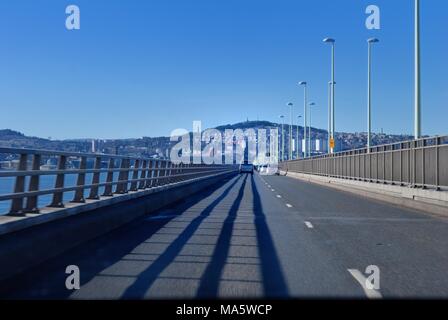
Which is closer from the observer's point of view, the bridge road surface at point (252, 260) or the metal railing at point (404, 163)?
the bridge road surface at point (252, 260)

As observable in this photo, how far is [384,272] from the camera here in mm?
9789

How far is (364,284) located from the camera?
8711mm

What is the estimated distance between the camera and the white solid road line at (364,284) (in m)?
7.97

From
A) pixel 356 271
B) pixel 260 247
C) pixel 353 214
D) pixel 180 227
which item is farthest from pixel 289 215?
pixel 356 271

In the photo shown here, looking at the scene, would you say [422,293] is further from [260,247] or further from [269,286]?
[260,247]

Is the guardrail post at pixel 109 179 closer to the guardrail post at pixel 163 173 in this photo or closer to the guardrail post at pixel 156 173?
the guardrail post at pixel 156 173

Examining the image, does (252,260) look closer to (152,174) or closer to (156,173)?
(152,174)

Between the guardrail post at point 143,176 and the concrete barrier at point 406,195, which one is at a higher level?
the guardrail post at point 143,176

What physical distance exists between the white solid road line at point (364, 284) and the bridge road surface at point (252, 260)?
1 cm

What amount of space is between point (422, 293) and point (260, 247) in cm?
479

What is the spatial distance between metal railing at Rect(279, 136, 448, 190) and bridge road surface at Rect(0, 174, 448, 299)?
4175 mm

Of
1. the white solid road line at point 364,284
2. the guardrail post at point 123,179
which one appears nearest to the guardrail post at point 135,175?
the guardrail post at point 123,179

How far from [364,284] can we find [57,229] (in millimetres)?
5418

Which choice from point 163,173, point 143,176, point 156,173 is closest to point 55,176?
point 143,176
